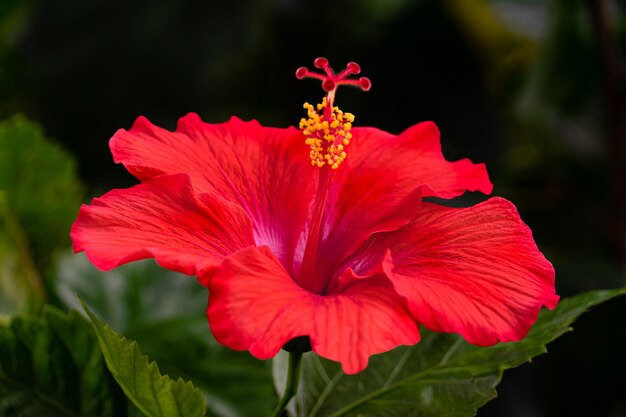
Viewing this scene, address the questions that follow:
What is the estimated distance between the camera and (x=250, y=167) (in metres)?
0.64

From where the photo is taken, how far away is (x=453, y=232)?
0.57 meters

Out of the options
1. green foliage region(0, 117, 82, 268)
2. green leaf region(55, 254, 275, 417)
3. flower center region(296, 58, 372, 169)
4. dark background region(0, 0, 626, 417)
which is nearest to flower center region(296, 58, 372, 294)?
flower center region(296, 58, 372, 169)

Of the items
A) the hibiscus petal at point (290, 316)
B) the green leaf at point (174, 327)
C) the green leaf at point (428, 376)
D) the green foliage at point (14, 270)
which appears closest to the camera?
the hibiscus petal at point (290, 316)

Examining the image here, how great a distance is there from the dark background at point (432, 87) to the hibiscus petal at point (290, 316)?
1.92ft

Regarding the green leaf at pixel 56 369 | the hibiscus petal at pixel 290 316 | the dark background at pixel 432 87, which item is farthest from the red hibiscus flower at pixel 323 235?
the dark background at pixel 432 87

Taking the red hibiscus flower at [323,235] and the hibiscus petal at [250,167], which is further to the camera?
the hibiscus petal at [250,167]

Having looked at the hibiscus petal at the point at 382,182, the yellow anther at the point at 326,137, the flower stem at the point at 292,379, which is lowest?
the flower stem at the point at 292,379

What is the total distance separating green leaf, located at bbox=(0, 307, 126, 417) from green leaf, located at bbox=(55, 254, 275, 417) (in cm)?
8

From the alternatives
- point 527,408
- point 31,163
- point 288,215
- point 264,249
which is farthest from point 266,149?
point 527,408

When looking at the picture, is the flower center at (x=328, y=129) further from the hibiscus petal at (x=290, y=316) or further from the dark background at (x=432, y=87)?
the dark background at (x=432, y=87)

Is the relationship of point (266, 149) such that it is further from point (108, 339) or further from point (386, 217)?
point (108, 339)

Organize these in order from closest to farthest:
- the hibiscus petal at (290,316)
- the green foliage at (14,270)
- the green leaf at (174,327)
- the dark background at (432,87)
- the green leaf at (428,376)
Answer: the hibiscus petal at (290,316), the green leaf at (428,376), the green leaf at (174,327), the green foliage at (14,270), the dark background at (432,87)

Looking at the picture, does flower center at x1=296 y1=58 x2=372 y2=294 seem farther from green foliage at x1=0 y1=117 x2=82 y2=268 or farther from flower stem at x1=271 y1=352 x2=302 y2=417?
green foliage at x1=0 y1=117 x2=82 y2=268

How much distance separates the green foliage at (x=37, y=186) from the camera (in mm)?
789
